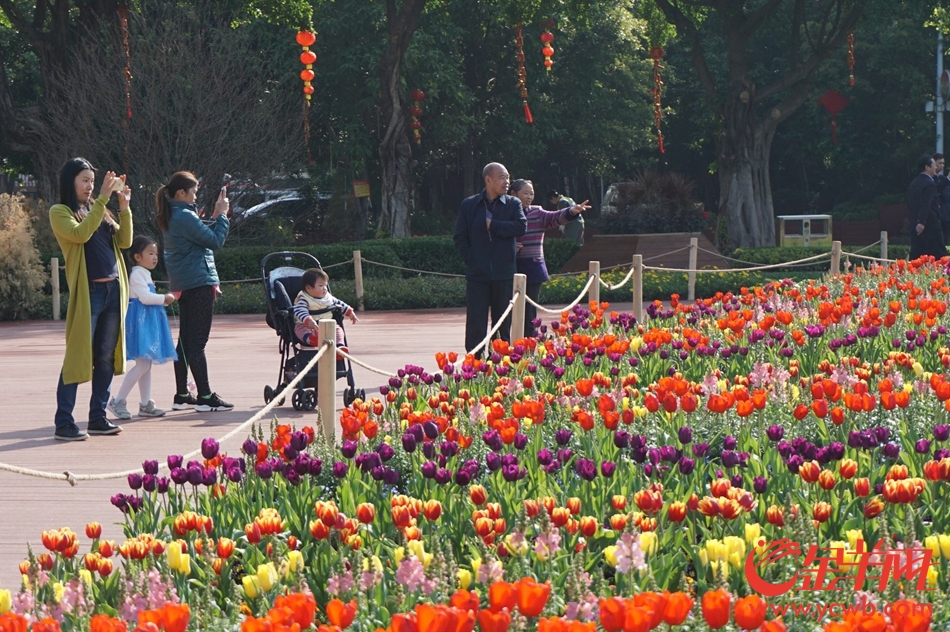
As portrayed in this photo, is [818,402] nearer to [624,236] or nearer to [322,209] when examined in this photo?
[624,236]

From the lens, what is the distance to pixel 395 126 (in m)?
26.4

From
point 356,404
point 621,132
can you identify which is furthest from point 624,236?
point 356,404

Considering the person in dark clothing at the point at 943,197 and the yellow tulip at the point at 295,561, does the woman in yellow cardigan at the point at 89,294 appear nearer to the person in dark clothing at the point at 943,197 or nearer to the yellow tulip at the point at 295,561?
the yellow tulip at the point at 295,561

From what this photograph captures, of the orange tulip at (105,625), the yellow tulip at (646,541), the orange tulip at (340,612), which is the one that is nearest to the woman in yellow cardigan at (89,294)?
the yellow tulip at (646,541)

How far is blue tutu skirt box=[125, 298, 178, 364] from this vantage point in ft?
29.2

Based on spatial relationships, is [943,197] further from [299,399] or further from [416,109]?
[416,109]

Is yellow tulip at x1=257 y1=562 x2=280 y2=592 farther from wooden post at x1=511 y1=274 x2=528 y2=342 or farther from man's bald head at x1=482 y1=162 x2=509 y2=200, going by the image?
man's bald head at x1=482 y1=162 x2=509 y2=200

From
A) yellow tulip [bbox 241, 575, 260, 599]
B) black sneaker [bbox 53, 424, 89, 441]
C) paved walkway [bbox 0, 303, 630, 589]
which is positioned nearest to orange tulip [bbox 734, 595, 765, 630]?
yellow tulip [bbox 241, 575, 260, 599]

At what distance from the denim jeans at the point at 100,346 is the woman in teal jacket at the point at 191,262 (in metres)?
0.85

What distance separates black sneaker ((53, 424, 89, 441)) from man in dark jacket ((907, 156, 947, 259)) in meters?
10.6

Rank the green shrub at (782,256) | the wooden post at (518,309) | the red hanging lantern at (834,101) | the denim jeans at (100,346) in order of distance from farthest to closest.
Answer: the red hanging lantern at (834,101) < the green shrub at (782,256) < the wooden post at (518,309) < the denim jeans at (100,346)

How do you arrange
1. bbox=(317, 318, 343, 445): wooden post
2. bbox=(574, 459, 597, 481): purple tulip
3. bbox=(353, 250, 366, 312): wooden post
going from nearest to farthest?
bbox=(574, 459, 597, 481): purple tulip → bbox=(317, 318, 343, 445): wooden post → bbox=(353, 250, 366, 312): wooden post

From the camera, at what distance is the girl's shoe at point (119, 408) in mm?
8867

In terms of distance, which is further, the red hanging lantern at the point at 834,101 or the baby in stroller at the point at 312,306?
the red hanging lantern at the point at 834,101
